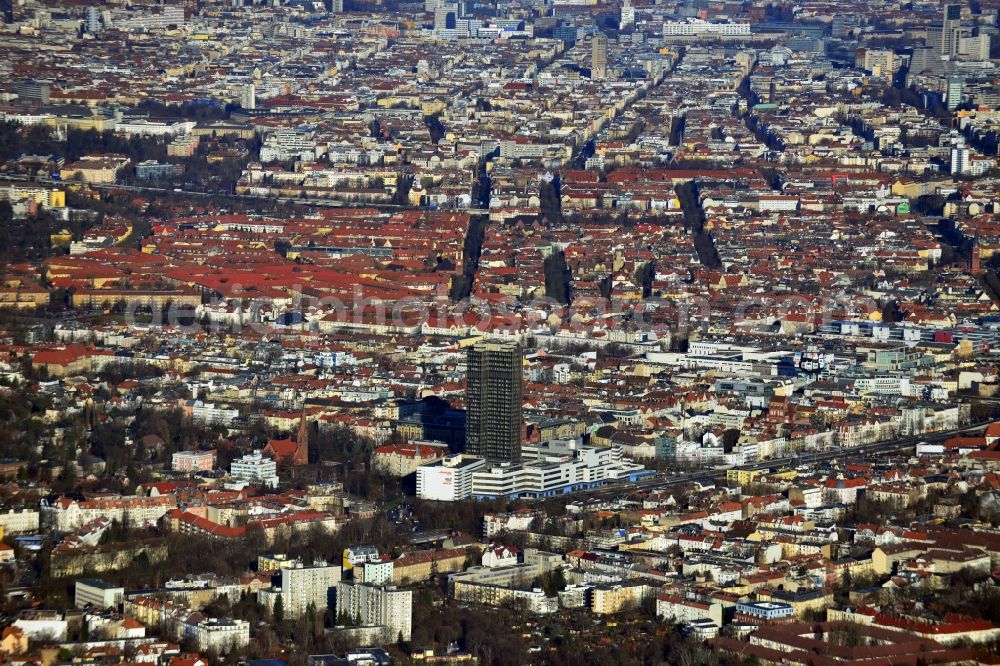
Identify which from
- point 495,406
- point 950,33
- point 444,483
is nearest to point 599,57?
point 950,33

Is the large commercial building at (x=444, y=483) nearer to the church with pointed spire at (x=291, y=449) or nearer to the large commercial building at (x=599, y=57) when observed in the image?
the church with pointed spire at (x=291, y=449)

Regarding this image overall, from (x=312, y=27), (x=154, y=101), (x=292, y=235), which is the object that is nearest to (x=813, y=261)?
(x=292, y=235)

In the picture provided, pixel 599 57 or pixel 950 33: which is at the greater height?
pixel 950 33

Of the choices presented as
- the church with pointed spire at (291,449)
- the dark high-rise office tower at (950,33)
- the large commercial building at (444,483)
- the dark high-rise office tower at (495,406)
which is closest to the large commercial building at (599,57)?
the dark high-rise office tower at (950,33)

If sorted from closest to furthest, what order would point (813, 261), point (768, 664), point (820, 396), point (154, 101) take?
1. point (768, 664)
2. point (820, 396)
3. point (813, 261)
4. point (154, 101)

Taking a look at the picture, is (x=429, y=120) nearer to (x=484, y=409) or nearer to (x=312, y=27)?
(x=312, y=27)

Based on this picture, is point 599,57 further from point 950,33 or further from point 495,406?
point 495,406

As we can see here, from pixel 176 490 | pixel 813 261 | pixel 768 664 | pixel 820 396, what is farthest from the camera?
pixel 813 261

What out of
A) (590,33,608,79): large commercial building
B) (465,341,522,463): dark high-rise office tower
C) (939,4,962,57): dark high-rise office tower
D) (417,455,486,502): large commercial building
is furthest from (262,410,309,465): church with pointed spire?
(939,4,962,57): dark high-rise office tower
